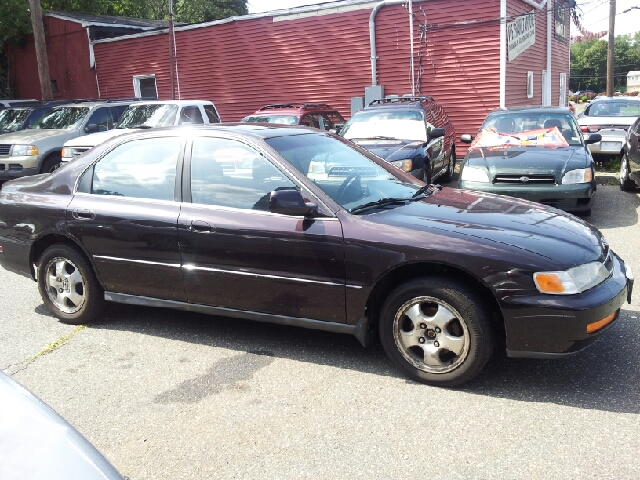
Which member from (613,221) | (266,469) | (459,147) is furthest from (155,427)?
(459,147)

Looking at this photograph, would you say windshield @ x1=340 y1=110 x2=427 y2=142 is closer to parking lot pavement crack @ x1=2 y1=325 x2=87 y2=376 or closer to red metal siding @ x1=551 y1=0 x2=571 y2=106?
parking lot pavement crack @ x1=2 y1=325 x2=87 y2=376

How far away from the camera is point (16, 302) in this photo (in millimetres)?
5676

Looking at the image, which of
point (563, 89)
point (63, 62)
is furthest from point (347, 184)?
point (63, 62)

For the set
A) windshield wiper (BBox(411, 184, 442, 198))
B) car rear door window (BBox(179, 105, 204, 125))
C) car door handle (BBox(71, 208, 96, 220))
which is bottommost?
car door handle (BBox(71, 208, 96, 220))

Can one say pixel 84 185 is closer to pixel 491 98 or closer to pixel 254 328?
pixel 254 328

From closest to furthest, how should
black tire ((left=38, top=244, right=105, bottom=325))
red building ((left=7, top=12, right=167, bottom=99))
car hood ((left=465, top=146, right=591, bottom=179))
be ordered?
black tire ((left=38, top=244, right=105, bottom=325)) < car hood ((left=465, top=146, right=591, bottom=179)) < red building ((left=7, top=12, right=167, bottom=99))

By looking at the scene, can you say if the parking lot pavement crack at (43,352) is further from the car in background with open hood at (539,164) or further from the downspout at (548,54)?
the downspout at (548,54)

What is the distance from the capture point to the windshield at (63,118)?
1319 centimetres

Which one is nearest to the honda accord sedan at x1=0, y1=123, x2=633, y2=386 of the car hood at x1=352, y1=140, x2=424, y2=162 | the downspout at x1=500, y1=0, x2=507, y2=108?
the car hood at x1=352, y1=140, x2=424, y2=162

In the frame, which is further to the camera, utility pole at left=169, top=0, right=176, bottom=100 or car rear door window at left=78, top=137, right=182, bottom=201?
utility pole at left=169, top=0, right=176, bottom=100

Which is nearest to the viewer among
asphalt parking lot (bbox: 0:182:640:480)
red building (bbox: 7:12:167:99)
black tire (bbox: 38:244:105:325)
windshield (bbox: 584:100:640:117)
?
asphalt parking lot (bbox: 0:182:640:480)

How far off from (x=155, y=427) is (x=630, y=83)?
4272 inches

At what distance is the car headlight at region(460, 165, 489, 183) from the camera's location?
798 cm

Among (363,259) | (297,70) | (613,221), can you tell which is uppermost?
(297,70)
